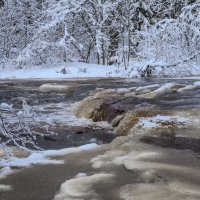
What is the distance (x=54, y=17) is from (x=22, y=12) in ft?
11.5

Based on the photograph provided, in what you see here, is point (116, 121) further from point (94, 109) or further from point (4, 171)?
point (4, 171)

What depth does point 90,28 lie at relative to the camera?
86.3 feet

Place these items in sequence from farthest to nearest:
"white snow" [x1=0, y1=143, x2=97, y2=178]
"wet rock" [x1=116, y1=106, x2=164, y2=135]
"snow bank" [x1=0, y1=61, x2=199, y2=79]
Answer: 1. "snow bank" [x1=0, y1=61, x2=199, y2=79]
2. "wet rock" [x1=116, y1=106, x2=164, y2=135]
3. "white snow" [x1=0, y1=143, x2=97, y2=178]

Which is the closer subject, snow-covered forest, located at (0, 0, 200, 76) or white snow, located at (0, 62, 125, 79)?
white snow, located at (0, 62, 125, 79)

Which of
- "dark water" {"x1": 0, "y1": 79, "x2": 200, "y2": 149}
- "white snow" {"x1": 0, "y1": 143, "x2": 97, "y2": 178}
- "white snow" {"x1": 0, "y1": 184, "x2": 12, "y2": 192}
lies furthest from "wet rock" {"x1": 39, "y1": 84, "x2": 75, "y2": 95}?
"white snow" {"x1": 0, "y1": 184, "x2": 12, "y2": 192}

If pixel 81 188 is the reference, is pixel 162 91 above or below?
above

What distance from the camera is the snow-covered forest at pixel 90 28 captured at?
23.7 m

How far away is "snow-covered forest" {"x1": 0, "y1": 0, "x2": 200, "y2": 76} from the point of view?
23.7 metres

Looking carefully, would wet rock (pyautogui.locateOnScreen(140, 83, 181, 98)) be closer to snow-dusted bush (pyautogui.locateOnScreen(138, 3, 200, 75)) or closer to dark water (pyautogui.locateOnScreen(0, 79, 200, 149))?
dark water (pyautogui.locateOnScreen(0, 79, 200, 149))

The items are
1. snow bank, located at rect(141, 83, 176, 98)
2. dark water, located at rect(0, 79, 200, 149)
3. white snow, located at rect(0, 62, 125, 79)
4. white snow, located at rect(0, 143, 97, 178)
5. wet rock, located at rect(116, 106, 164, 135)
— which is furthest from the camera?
white snow, located at rect(0, 62, 125, 79)

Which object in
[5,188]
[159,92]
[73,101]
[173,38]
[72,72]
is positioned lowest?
[73,101]

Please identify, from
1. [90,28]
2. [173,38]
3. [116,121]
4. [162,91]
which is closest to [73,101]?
[162,91]

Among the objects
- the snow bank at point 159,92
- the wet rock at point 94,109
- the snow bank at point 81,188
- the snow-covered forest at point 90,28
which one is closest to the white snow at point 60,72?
the snow-covered forest at point 90,28

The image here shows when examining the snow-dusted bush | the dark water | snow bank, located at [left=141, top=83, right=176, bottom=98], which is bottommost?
the dark water
